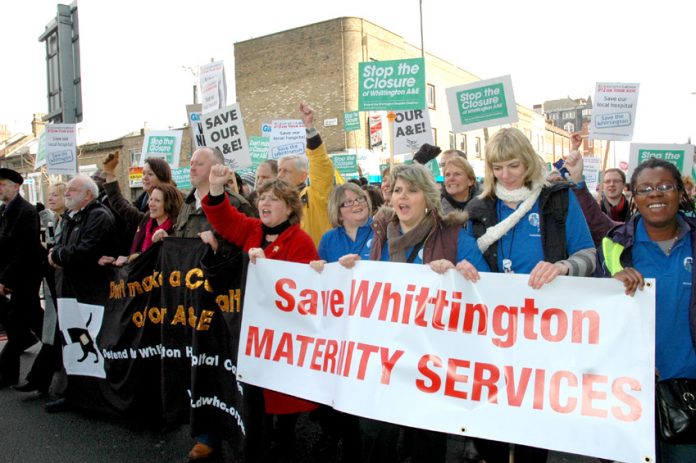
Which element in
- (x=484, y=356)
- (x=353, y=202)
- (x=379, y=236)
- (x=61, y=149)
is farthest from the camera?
(x=61, y=149)

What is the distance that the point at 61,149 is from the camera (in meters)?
8.40

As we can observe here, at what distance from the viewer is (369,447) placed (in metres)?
2.91

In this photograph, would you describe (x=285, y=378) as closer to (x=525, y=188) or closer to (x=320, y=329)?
(x=320, y=329)

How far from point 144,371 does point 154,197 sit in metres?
1.38

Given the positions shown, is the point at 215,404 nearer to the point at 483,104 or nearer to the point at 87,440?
the point at 87,440

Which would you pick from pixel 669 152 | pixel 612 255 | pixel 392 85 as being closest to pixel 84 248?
pixel 612 255

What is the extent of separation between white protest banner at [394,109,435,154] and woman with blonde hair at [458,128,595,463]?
5.68 m

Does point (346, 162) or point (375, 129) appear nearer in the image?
point (346, 162)

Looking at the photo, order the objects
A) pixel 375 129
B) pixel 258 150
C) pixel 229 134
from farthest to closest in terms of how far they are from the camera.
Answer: pixel 375 129 < pixel 258 150 < pixel 229 134

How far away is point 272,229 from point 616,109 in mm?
6538

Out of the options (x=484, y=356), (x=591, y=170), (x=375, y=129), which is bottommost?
(x=484, y=356)

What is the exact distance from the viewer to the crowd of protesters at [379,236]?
2523 mm

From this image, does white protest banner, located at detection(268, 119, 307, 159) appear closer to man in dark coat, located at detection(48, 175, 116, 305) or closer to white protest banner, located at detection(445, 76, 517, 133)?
white protest banner, located at detection(445, 76, 517, 133)

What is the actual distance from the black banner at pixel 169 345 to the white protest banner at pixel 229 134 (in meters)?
2.93
